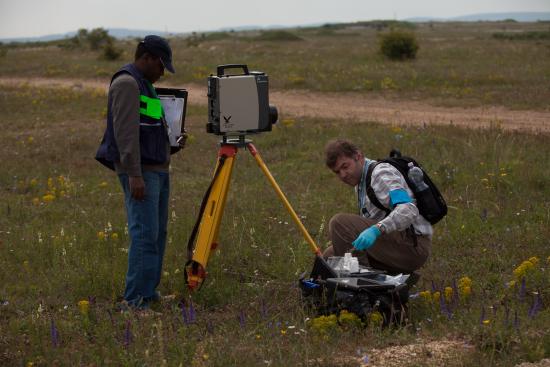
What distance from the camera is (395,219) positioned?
4578mm

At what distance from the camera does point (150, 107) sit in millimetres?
4875

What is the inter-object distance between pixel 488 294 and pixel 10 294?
352 centimetres

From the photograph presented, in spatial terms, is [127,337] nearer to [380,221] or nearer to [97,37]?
[380,221]

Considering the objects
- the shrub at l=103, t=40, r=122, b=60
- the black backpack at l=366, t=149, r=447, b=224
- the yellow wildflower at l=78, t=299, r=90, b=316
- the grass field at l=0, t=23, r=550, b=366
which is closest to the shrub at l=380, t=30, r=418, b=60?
the shrub at l=103, t=40, r=122, b=60

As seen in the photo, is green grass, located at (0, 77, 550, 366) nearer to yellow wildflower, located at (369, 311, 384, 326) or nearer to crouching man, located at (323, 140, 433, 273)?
yellow wildflower, located at (369, 311, 384, 326)

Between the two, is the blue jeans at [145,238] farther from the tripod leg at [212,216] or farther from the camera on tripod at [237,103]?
the camera on tripod at [237,103]

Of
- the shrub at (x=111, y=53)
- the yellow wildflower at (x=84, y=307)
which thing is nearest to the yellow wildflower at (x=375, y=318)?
the yellow wildflower at (x=84, y=307)

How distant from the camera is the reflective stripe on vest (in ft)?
15.9

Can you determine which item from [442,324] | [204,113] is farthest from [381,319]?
[204,113]

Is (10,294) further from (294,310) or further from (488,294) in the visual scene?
(488,294)

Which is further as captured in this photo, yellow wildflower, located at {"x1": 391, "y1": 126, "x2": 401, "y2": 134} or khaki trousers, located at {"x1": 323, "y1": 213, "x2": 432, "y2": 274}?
yellow wildflower, located at {"x1": 391, "y1": 126, "x2": 401, "y2": 134}

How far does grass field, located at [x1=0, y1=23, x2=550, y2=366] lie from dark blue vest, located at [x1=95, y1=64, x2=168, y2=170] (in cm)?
101

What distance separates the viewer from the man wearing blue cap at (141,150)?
4.68 m

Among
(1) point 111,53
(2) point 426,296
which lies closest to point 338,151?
(2) point 426,296
